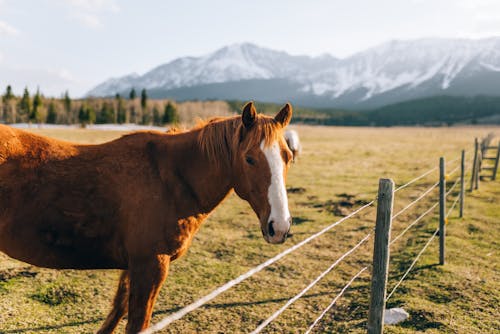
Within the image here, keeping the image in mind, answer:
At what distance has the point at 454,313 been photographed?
539 centimetres

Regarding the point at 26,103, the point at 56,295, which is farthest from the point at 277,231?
the point at 26,103

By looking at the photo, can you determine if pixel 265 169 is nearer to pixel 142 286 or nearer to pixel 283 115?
pixel 283 115

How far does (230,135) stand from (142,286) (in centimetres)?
170

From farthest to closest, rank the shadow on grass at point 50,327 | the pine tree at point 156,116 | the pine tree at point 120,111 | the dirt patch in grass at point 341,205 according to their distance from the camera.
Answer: the pine tree at point 156,116 → the pine tree at point 120,111 → the dirt patch in grass at point 341,205 → the shadow on grass at point 50,327

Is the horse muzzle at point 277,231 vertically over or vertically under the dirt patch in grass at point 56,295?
over

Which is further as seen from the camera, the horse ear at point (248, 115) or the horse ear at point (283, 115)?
the horse ear at point (283, 115)

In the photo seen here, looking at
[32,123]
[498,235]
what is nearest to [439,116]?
[32,123]

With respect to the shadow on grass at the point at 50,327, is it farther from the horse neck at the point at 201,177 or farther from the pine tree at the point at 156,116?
the pine tree at the point at 156,116

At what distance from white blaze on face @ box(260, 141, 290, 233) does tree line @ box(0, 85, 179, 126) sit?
8479 centimetres

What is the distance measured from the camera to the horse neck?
145 inches

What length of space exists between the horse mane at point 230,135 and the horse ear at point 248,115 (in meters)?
0.04

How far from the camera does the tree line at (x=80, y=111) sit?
279ft

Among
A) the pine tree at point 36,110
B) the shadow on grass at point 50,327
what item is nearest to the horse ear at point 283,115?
the shadow on grass at point 50,327

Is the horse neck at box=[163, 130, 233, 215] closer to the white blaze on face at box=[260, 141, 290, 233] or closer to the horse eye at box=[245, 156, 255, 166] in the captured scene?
the horse eye at box=[245, 156, 255, 166]
